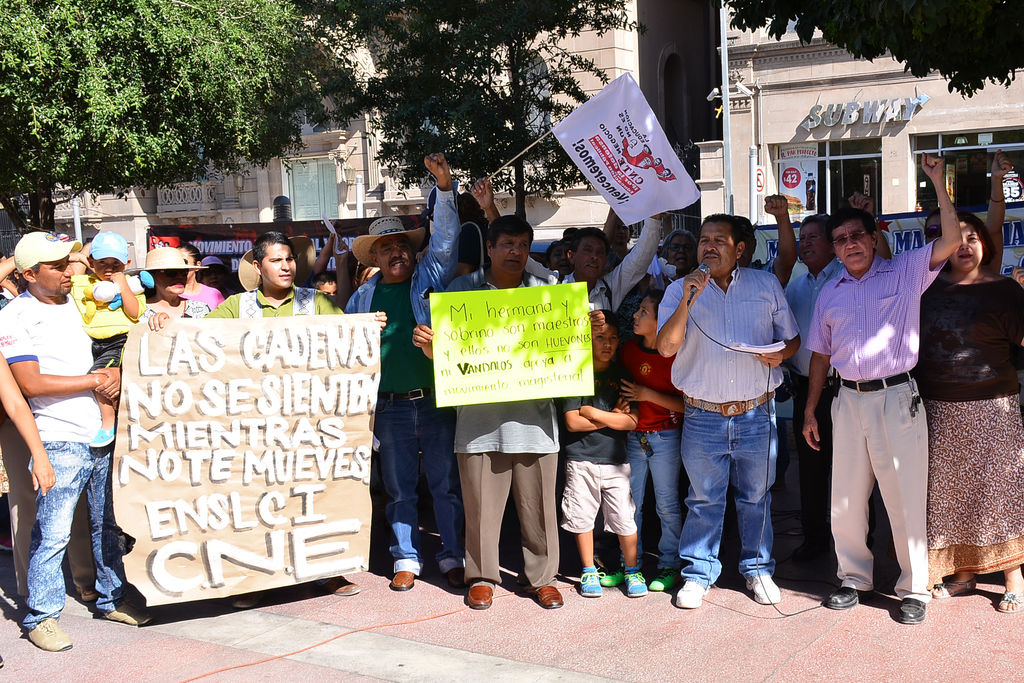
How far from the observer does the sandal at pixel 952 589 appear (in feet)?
16.6

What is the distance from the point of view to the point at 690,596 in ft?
16.8

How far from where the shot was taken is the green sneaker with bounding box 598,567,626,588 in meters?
5.47

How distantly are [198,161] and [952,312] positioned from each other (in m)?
10.6

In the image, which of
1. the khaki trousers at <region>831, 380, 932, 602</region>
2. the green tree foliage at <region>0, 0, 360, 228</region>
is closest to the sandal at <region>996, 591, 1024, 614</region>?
the khaki trousers at <region>831, 380, 932, 602</region>

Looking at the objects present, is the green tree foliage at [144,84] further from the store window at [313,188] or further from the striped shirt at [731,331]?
the store window at [313,188]

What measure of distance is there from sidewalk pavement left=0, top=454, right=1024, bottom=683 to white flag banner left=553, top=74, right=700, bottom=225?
2.17 meters

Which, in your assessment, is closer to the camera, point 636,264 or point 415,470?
point 636,264

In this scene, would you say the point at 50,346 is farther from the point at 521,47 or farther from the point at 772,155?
the point at 772,155

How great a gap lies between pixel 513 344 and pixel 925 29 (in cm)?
260

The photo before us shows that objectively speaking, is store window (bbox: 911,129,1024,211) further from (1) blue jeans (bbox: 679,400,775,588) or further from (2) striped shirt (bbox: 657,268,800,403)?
(1) blue jeans (bbox: 679,400,775,588)

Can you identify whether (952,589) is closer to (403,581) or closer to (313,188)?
(403,581)

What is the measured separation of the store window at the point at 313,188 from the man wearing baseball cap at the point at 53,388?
25.1 metres

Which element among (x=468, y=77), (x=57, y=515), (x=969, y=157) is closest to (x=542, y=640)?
(x=57, y=515)

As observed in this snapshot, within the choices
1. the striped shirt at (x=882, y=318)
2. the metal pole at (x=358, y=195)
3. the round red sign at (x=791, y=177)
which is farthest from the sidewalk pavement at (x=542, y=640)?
the metal pole at (x=358, y=195)
